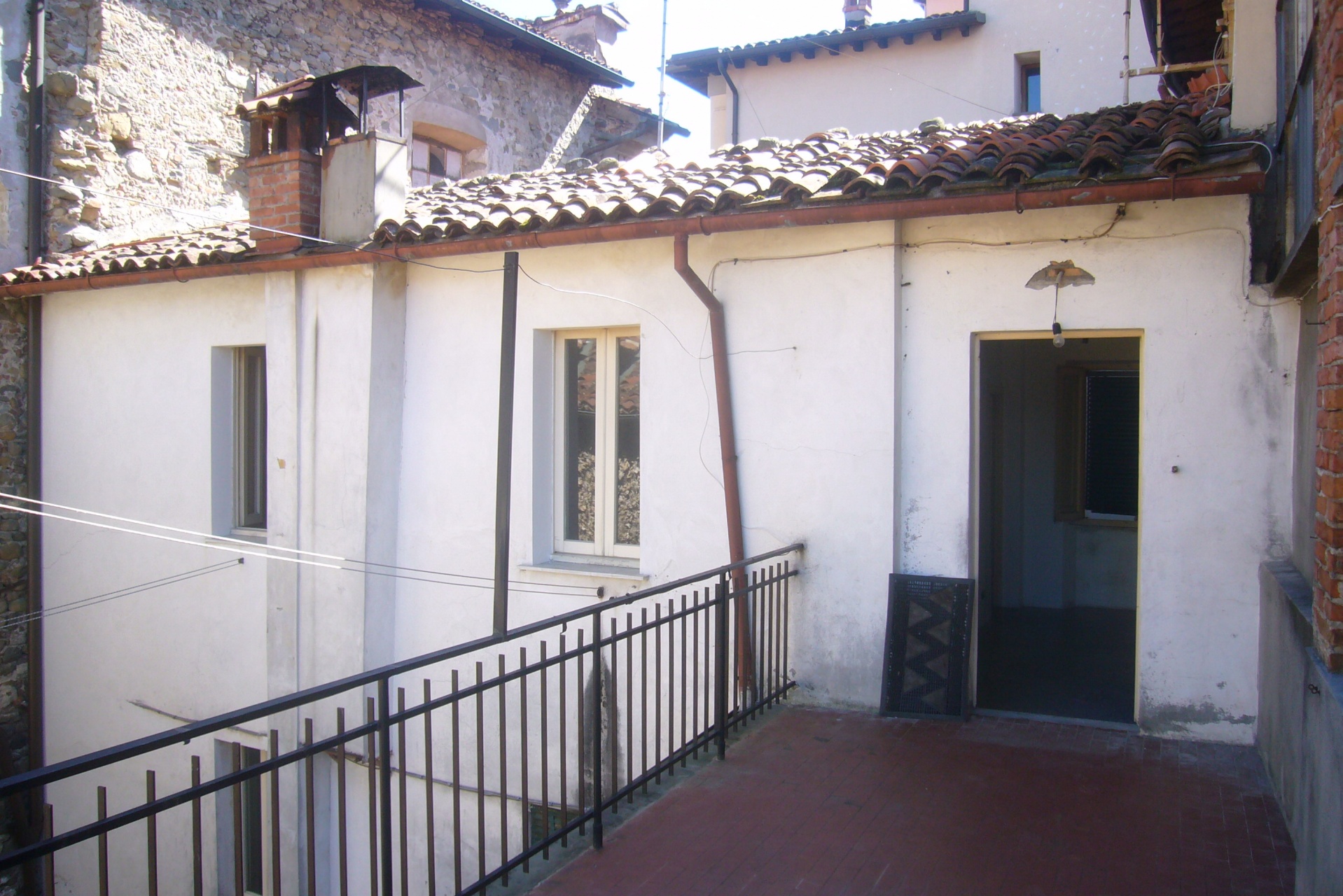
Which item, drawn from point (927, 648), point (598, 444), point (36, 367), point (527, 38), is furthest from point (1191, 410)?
point (527, 38)

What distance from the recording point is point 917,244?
5996 mm

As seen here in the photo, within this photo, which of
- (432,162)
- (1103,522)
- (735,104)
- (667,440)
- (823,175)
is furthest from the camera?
(735,104)

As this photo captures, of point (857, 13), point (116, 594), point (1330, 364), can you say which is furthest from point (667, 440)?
point (857, 13)

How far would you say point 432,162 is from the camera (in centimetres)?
1326

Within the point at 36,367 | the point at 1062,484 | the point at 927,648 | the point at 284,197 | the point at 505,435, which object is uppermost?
the point at 284,197

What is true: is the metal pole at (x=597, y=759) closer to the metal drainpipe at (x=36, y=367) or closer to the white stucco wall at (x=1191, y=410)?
the white stucco wall at (x=1191, y=410)

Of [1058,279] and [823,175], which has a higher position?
[823,175]

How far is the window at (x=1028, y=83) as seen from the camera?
13.4 metres

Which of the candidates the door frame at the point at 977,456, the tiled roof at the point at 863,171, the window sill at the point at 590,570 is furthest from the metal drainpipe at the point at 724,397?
the door frame at the point at 977,456

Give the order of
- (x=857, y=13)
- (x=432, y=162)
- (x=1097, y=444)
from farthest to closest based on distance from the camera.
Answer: (x=857, y=13)
(x=432, y=162)
(x=1097, y=444)

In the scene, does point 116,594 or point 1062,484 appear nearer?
point 116,594

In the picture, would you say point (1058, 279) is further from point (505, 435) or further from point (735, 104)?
point (735, 104)

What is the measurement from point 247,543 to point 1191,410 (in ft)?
23.2

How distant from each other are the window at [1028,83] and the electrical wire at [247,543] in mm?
10221
